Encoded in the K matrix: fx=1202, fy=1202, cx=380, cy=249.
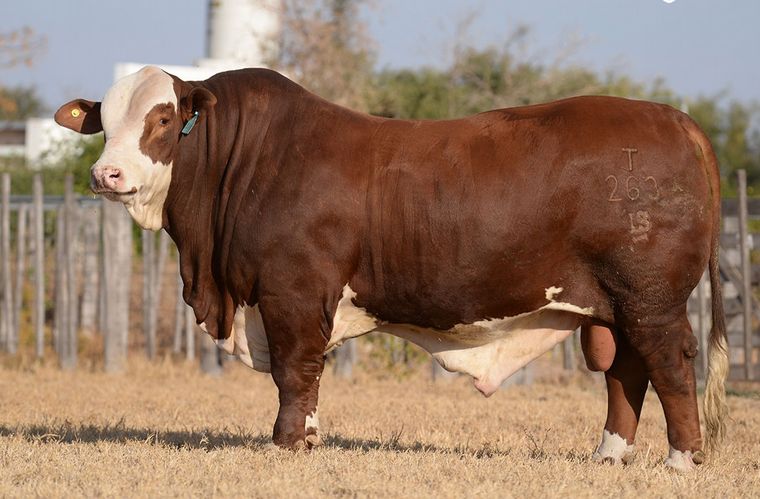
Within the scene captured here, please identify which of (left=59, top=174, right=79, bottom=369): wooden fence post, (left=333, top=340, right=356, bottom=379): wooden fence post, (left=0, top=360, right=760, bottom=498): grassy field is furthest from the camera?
(left=59, top=174, right=79, bottom=369): wooden fence post

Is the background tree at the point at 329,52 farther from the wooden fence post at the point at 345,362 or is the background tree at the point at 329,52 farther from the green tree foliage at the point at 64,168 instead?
the wooden fence post at the point at 345,362

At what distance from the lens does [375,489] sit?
208 inches

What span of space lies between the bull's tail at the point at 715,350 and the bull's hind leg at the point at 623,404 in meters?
0.36

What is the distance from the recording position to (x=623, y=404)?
6.59 meters

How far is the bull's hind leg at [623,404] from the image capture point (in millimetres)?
6551

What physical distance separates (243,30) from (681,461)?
65.9 ft

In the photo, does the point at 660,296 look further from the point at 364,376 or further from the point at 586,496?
the point at 364,376

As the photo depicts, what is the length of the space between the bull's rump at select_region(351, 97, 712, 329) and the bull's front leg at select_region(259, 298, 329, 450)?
33 centimetres

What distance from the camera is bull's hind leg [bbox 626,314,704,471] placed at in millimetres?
6168

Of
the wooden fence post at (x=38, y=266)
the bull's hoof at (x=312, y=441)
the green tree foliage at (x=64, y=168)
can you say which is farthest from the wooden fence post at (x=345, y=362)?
the green tree foliage at (x=64, y=168)

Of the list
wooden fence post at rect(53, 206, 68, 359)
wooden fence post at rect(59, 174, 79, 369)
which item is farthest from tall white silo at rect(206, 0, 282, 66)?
wooden fence post at rect(59, 174, 79, 369)

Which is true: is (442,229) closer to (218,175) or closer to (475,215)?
(475,215)

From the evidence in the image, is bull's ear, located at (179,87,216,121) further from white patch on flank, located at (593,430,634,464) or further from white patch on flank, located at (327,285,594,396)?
white patch on flank, located at (593,430,634,464)

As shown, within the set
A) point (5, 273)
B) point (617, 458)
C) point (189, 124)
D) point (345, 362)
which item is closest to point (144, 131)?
point (189, 124)
